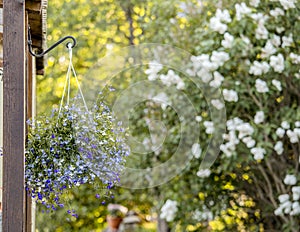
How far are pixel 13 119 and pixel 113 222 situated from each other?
5.34m

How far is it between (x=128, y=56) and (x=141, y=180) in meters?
1.02

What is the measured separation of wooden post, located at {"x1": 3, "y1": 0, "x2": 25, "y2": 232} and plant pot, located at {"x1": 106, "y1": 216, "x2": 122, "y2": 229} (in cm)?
527

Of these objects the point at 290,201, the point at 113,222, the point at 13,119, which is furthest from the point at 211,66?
the point at 113,222

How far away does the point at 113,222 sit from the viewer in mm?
6969

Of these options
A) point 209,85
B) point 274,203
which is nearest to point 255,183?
point 274,203

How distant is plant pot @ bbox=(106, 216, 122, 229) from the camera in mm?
6969

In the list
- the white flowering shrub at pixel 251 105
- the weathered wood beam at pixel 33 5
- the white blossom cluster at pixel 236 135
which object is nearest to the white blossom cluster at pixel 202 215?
the white flowering shrub at pixel 251 105

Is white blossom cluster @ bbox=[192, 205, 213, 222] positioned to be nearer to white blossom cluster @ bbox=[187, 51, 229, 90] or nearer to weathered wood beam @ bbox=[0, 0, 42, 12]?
white blossom cluster @ bbox=[187, 51, 229, 90]

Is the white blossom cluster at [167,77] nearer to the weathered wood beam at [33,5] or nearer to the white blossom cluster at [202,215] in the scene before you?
the white blossom cluster at [202,215]

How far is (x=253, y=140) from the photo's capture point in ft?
13.8

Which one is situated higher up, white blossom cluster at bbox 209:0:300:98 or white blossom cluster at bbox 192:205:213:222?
white blossom cluster at bbox 209:0:300:98

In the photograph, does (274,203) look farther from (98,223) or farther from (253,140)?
(98,223)

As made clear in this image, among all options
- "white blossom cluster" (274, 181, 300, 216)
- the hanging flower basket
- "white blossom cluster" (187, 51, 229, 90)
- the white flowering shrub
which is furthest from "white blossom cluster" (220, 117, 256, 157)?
the hanging flower basket

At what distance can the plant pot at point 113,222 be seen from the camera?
274 inches
